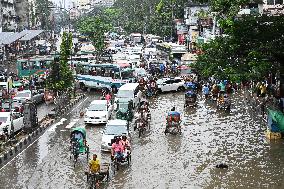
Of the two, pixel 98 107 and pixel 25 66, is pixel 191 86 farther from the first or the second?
pixel 25 66

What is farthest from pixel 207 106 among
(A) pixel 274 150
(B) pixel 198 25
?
(B) pixel 198 25

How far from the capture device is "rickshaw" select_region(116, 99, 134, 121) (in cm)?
3133

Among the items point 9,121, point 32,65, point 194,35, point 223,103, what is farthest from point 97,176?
point 194,35

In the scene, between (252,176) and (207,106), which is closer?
(252,176)

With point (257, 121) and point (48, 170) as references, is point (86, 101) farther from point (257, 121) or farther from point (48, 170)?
point (48, 170)

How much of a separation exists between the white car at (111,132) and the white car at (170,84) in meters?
17.0

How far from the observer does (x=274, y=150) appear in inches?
933

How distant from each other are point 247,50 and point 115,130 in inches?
284

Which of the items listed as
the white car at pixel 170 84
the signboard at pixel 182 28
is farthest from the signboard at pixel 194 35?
the white car at pixel 170 84

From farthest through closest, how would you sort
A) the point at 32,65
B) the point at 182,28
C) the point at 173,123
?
the point at 182,28 < the point at 32,65 < the point at 173,123

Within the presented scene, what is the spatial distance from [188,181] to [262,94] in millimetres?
17044

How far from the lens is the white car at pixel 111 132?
963 inches

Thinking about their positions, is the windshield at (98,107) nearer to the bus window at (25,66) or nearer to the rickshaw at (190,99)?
the rickshaw at (190,99)

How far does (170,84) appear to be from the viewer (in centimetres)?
4316
